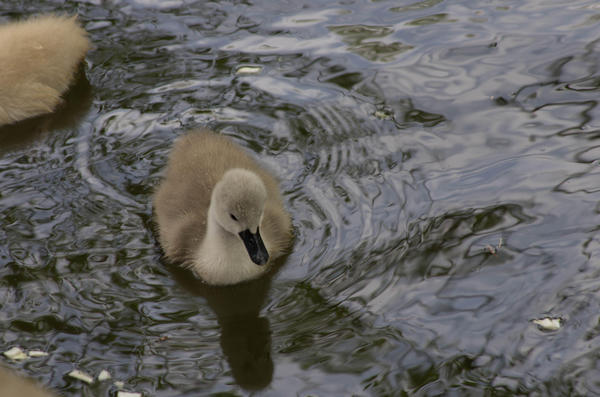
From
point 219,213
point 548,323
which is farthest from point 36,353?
point 548,323

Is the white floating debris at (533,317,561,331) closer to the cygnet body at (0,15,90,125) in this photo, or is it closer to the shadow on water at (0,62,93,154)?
the shadow on water at (0,62,93,154)

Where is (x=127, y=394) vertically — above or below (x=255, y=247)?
below

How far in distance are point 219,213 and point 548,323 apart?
159 centimetres

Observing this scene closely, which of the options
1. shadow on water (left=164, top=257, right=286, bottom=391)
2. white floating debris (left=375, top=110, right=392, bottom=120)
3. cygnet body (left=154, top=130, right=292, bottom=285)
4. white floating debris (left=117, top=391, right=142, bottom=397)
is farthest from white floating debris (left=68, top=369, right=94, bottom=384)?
white floating debris (left=375, top=110, right=392, bottom=120)

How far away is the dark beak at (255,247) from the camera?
4.28 metres

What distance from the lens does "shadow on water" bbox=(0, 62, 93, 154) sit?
573 cm

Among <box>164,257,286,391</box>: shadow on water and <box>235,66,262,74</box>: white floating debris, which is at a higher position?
<box>235,66,262,74</box>: white floating debris

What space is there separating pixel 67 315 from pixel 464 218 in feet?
6.52

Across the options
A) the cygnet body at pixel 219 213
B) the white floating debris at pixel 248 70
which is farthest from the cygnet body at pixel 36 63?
the cygnet body at pixel 219 213

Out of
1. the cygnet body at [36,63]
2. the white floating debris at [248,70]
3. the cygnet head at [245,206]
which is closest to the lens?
the cygnet head at [245,206]

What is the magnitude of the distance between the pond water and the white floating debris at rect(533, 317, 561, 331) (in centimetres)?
3

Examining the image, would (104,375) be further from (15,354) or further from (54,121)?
(54,121)

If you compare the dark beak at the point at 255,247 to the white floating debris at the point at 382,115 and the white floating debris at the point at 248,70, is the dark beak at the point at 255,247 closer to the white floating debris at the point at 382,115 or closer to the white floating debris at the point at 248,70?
the white floating debris at the point at 382,115

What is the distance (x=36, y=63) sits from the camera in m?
5.96
